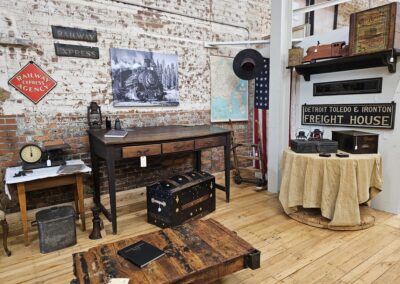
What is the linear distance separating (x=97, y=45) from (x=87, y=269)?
2.71 meters

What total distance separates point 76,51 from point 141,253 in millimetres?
2588

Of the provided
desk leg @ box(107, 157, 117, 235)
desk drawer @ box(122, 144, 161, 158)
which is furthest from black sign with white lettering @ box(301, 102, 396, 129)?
desk leg @ box(107, 157, 117, 235)

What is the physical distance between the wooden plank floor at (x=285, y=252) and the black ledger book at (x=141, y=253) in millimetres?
682

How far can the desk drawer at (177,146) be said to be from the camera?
2.90 metres

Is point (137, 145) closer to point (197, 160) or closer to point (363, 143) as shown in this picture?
point (197, 160)

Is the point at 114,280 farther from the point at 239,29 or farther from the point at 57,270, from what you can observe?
the point at 239,29

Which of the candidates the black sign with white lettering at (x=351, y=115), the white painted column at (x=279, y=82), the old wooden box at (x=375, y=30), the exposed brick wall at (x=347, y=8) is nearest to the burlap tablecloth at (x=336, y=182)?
the black sign with white lettering at (x=351, y=115)

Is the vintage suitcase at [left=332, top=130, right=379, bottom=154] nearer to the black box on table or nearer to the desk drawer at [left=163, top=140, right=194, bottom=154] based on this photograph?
the desk drawer at [left=163, top=140, right=194, bottom=154]

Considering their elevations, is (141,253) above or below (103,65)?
below

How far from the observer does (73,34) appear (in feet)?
10.1

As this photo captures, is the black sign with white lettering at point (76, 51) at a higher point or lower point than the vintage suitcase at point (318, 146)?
higher

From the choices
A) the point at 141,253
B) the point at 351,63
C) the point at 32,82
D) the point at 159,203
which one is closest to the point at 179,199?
the point at 159,203

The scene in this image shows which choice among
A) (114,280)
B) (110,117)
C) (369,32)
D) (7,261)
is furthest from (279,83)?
(7,261)

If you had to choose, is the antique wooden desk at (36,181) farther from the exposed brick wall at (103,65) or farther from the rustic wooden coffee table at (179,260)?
the rustic wooden coffee table at (179,260)
